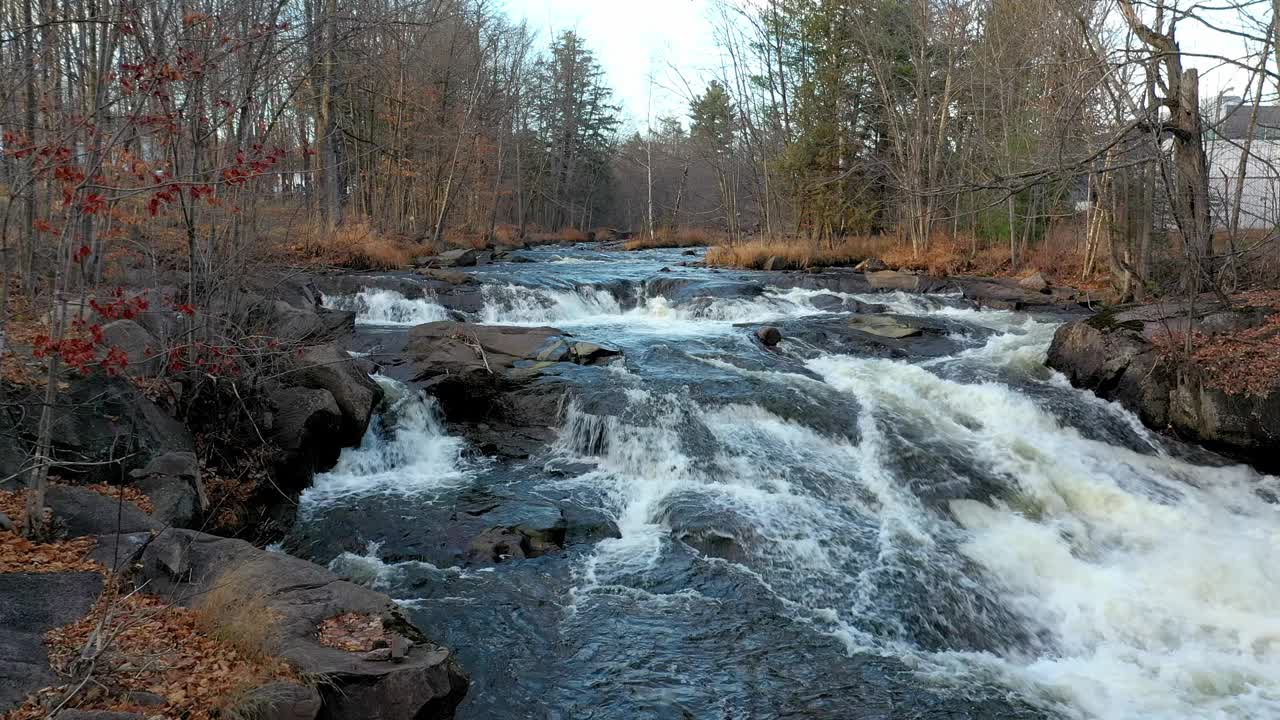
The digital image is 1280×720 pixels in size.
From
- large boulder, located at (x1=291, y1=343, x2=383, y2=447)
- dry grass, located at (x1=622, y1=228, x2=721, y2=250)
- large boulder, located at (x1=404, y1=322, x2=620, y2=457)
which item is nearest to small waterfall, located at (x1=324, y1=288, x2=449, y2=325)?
large boulder, located at (x1=404, y1=322, x2=620, y2=457)

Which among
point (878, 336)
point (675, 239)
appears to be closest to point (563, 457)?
point (878, 336)

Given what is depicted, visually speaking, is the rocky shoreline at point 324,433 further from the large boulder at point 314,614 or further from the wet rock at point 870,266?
the wet rock at point 870,266

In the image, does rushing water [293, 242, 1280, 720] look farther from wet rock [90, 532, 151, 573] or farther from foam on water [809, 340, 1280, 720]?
wet rock [90, 532, 151, 573]

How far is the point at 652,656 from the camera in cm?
570

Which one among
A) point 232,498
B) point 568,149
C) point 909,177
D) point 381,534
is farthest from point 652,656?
point 568,149

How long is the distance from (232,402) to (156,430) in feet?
3.33

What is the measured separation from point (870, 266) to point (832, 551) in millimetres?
16660

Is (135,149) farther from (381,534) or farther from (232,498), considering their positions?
(381,534)

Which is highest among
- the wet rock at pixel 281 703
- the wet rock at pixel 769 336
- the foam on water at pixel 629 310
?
the foam on water at pixel 629 310

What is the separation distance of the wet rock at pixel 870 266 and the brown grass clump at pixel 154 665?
19.9m

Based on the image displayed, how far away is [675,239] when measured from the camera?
121 feet

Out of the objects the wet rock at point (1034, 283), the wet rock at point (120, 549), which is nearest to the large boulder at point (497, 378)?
the wet rock at point (120, 549)

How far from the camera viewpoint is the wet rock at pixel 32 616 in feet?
12.8

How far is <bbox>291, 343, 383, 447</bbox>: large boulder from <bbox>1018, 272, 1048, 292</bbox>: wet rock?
15132mm
